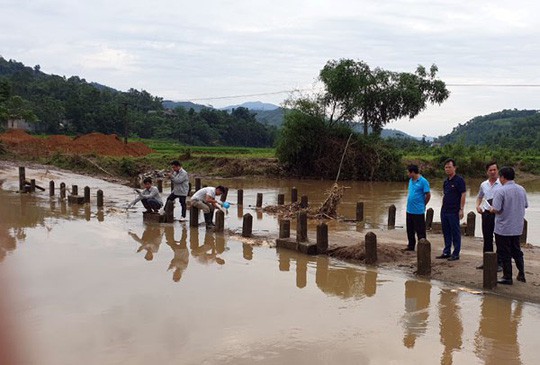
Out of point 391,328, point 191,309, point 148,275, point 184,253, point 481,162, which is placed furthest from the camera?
point 481,162

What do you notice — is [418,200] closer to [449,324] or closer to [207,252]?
[449,324]

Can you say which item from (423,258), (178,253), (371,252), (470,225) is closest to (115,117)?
(178,253)

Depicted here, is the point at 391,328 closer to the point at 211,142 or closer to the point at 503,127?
the point at 211,142

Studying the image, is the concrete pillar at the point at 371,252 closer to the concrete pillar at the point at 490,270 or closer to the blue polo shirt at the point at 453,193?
the blue polo shirt at the point at 453,193

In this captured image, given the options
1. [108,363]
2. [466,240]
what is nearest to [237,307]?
[108,363]

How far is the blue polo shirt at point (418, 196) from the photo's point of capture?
9.88 m

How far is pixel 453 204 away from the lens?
9328 mm

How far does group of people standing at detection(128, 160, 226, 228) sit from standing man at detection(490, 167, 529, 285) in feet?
21.6

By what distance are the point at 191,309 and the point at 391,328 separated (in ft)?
8.69

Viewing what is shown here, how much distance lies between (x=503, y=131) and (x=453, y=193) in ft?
329

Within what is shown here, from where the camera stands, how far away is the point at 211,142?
7525 centimetres

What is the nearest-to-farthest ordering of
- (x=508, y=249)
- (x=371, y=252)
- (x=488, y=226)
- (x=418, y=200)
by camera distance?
(x=508, y=249) < (x=488, y=226) < (x=371, y=252) < (x=418, y=200)

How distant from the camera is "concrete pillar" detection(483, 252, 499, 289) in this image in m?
7.86

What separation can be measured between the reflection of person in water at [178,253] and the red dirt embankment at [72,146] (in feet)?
92.4
